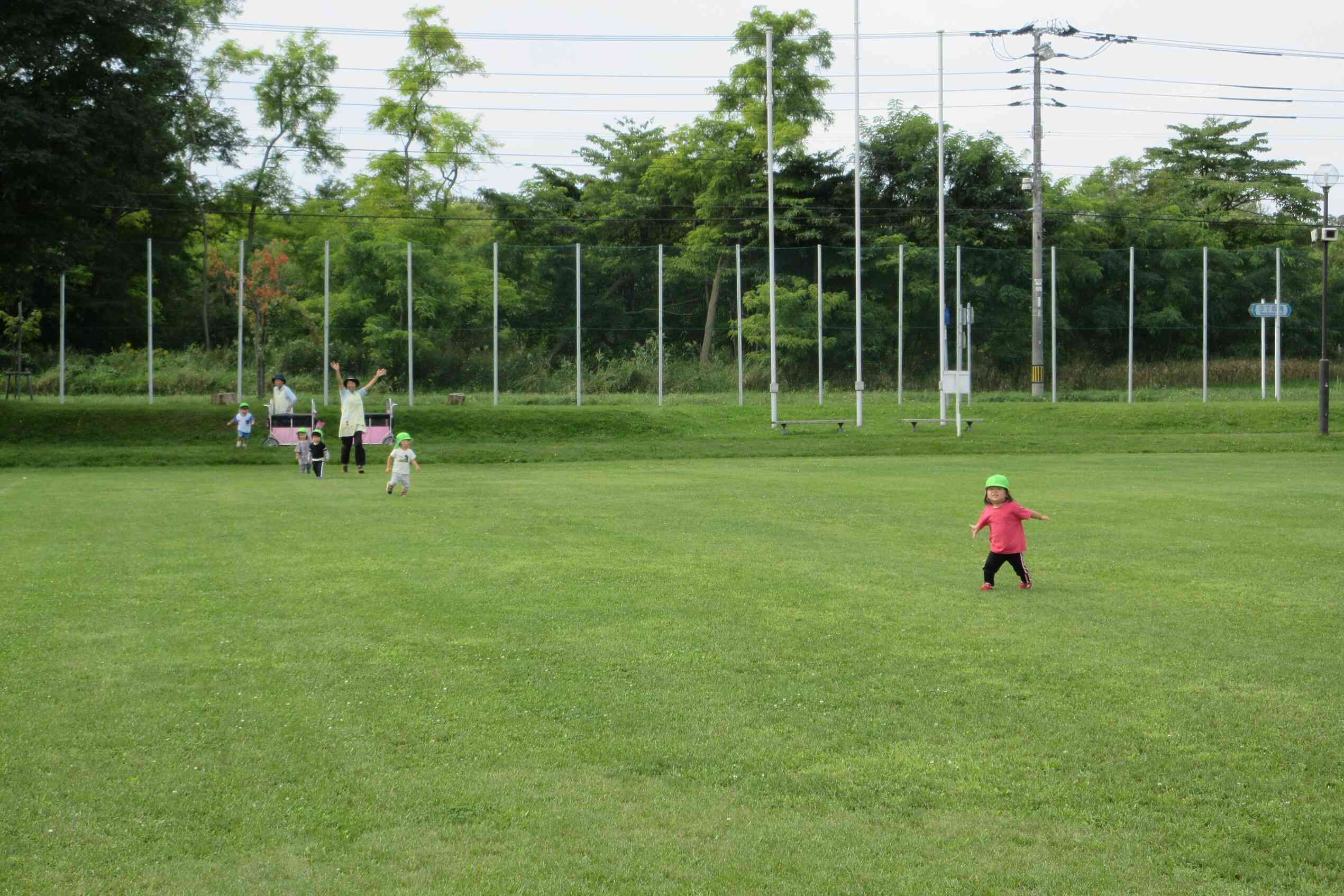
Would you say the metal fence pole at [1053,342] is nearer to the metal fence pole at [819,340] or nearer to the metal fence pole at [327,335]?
the metal fence pole at [819,340]

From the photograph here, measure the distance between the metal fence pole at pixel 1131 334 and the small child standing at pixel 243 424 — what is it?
98.6ft

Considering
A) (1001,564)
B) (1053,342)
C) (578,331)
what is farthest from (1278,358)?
(1001,564)

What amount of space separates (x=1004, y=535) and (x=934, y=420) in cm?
2623

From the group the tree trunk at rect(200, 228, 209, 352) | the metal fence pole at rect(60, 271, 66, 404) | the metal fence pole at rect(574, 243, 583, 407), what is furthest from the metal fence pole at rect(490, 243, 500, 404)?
the tree trunk at rect(200, 228, 209, 352)

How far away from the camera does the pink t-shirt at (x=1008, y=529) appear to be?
1108 centimetres

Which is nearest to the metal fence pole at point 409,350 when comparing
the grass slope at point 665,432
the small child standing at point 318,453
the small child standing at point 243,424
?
the grass slope at point 665,432

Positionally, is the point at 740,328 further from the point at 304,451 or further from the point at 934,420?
the point at 304,451

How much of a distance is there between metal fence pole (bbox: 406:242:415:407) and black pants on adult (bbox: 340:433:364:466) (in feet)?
46.8

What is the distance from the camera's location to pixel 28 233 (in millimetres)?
34125

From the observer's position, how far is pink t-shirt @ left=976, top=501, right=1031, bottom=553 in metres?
Result: 11.1

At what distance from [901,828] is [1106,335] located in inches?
1821

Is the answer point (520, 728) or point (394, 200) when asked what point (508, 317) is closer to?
point (394, 200)

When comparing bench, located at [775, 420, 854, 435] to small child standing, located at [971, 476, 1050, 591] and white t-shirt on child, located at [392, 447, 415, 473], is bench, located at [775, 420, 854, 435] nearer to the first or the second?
white t-shirt on child, located at [392, 447, 415, 473]

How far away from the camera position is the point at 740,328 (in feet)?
147
